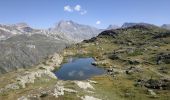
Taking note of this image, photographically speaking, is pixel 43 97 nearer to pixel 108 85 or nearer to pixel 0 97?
pixel 0 97

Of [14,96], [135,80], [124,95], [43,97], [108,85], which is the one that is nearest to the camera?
[43,97]

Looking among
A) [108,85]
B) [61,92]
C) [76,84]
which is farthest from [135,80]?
[61,92]

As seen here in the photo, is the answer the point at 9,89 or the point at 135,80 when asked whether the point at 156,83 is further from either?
the point at 9,89

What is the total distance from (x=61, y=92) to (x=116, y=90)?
95.7 ft

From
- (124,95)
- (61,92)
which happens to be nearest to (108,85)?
(124,95)

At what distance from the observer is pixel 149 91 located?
352 feet

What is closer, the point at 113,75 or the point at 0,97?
the point at 0,97

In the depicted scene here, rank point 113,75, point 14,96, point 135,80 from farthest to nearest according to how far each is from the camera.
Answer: point 113,75 → point 135,80 → point 14,96

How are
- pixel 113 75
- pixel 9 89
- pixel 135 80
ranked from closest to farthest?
1. pixel 9 89
2. pixel 135 80
3. pixel 113 75

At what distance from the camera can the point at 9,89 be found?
113m

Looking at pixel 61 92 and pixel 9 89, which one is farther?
pixel 9 89

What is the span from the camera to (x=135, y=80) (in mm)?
134250

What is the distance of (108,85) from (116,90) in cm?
974

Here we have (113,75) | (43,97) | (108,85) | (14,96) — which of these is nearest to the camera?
(43,97)
